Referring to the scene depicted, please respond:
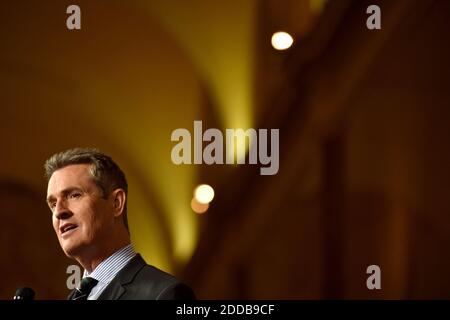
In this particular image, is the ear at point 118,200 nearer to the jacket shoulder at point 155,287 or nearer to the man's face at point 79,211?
the man's face at point 79,211

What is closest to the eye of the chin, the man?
the man

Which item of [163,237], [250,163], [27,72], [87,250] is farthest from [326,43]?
[87,250]

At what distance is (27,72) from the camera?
2910 mm

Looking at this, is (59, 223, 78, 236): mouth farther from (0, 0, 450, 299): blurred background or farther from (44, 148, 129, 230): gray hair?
(0, 0, 450, 299): blurred background

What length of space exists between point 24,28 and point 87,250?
1.41 metres

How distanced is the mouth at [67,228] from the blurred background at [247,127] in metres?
1.04

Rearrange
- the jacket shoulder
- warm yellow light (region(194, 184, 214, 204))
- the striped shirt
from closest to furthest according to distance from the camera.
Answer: the jacket shoulder → the striped shirt → warm yellow light (region(194, 184, 214, 204))

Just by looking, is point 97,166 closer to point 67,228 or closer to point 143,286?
point 67,228

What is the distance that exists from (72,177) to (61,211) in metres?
0.09

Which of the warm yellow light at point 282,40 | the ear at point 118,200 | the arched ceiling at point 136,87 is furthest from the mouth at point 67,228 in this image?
the warm yellow light at point 282,40

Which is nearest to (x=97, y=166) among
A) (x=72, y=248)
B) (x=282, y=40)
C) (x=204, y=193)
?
(x=72, y=248)

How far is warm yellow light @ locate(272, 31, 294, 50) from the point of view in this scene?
9.58ft

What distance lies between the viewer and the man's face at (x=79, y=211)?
71.4 inches

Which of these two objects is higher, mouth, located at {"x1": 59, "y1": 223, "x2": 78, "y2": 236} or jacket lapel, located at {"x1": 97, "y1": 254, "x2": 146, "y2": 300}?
mouth, located at {"x1": 59, "y1": 223, "x2": 78, "y2": 236}
